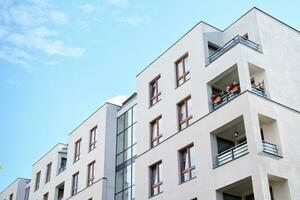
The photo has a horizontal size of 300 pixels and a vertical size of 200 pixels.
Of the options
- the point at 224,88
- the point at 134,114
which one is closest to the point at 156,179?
the point at 224,88

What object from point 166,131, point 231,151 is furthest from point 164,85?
Answer: point 231,151

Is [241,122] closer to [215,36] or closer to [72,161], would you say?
Answer: [215,36]

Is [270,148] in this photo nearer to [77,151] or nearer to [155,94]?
[155,94]

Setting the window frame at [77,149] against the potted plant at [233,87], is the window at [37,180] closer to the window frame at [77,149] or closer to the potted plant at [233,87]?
the window frame at [77,149]

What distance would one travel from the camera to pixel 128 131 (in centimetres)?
3456

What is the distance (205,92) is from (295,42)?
6626mm

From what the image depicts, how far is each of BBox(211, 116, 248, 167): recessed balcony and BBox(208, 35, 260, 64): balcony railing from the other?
13.9 feet

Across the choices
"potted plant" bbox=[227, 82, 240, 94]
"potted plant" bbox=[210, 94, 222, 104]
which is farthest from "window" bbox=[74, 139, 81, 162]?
"potted plant" bbox=[227, 82, 240, 94]

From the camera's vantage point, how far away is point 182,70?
29.1m

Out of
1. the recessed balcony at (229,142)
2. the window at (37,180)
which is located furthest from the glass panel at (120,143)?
the window at (37,180)

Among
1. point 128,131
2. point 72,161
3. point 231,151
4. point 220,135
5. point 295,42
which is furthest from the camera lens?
point 72,161

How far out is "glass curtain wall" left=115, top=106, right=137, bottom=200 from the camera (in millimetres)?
32125

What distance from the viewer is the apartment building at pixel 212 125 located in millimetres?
22141

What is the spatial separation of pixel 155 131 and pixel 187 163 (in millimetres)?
4600
